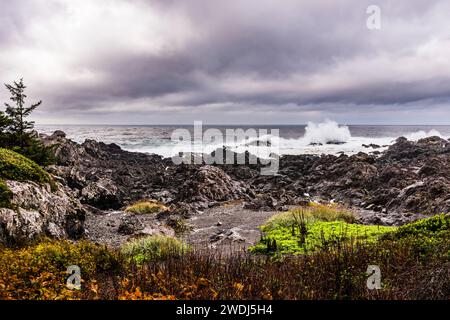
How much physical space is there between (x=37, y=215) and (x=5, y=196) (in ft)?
4.22

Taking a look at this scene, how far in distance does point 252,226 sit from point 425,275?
10.7 meters

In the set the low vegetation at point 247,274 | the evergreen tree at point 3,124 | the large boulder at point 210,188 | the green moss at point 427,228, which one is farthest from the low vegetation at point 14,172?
the large boulder at point 210,188

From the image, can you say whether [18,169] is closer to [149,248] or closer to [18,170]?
[18,170]

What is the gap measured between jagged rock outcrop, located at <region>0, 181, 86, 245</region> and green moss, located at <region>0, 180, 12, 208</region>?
142mm

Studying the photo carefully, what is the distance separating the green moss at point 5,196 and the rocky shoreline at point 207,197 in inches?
9.7

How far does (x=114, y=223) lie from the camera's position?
57.4ft

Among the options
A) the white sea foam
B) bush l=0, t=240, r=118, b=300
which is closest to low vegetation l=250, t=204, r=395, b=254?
bush l=0, t=240, r=118, b=300

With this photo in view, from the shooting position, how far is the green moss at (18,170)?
11023 millimetres

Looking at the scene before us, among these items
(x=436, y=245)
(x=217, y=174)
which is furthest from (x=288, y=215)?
(x=217, y=174)

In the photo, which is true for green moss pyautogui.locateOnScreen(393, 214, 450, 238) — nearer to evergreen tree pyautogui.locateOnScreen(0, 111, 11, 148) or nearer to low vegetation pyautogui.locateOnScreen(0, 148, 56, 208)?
low vegetation pyautogui.locateOnScreen(0, 148, 56, 208)

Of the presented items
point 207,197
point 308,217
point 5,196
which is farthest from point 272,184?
point 5,196

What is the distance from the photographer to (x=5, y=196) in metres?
9.69

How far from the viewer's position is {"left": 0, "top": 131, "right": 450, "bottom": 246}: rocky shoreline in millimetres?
11883

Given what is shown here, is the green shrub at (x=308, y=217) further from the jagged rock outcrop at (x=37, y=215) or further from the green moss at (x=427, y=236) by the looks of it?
A: the jagged rock outcrop at (x=37, y=215)
